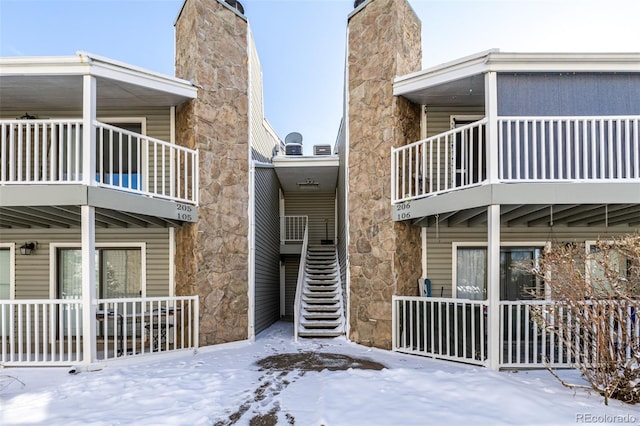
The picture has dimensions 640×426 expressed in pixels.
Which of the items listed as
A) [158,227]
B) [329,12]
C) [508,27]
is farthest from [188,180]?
→ [508,27]

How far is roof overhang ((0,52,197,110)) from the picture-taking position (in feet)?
20.0

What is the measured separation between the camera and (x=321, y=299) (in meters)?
9.39

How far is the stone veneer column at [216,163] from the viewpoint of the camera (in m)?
7.43

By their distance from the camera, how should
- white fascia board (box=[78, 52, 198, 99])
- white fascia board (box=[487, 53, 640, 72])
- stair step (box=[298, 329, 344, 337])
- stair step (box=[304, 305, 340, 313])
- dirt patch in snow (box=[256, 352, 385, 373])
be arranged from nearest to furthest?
dirt patch in snow (box=[256, 352, 385, 373])
white fascia board (box=[487, 53, 640, 72])
white fascia board (box=[78, 52, 198, 99])
stair step (box=[298, 329, 344, 337])
stair step (box=[304, 305, 340, 313])

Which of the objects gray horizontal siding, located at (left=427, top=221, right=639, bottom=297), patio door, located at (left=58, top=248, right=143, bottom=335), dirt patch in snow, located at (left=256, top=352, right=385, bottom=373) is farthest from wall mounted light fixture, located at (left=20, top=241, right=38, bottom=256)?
gray horizontal siding, located at (left=427, top=221, right=639, bottom=297)

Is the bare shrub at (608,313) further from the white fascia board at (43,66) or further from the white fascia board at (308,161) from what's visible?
the white fascia board at (43,66)

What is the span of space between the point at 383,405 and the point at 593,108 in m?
5.83

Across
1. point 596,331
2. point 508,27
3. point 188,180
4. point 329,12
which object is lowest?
point 596,331

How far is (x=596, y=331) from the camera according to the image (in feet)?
14.6

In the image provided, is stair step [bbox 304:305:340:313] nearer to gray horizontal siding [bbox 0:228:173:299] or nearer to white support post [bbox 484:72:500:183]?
gray horizontal siding [bbox 0:228:173:299]

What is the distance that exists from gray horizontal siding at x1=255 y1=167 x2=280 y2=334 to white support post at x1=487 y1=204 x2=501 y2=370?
193 inches

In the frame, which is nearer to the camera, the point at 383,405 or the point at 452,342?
the point at 383,405

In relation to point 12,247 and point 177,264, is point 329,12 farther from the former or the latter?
point 12,247

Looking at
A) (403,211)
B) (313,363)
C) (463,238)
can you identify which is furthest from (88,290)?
(463,238)
